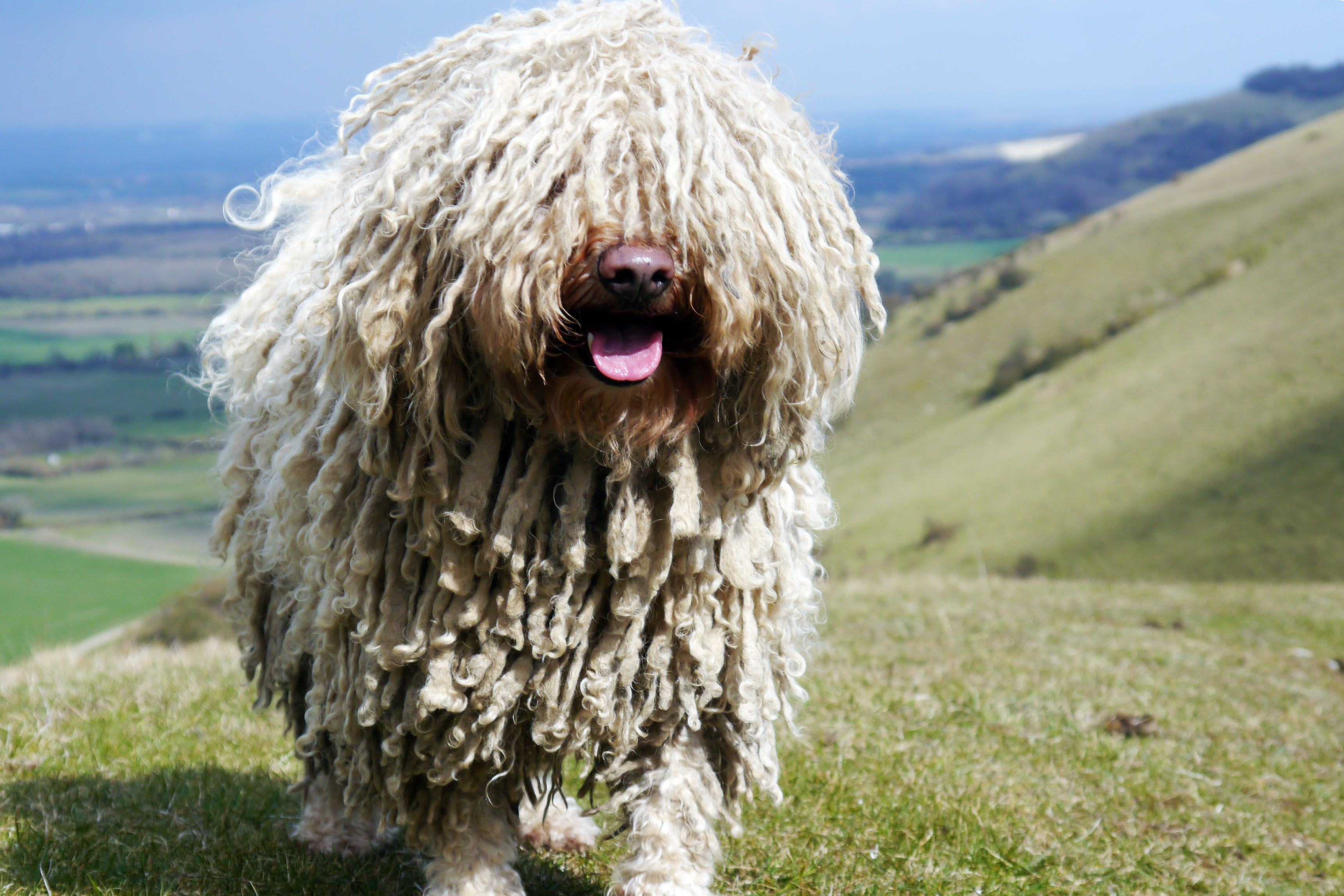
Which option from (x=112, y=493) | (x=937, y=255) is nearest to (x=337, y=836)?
(x=112, y=493)

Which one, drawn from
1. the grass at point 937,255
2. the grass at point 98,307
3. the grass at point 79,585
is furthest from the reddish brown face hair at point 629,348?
the grass at point 937,255

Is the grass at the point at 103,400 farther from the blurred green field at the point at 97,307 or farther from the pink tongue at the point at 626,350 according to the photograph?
the pink tongue at the point at 626,350

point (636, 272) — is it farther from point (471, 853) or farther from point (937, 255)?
point (937, 255)

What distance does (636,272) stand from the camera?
9.71ft

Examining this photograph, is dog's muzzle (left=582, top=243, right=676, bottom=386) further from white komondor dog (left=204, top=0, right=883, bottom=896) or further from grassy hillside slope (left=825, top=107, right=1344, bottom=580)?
grassy hillside slope (left=825, top=107, right=1344, bottom=580)

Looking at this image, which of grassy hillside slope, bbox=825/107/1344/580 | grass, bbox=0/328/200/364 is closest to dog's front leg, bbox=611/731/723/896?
grassy hillside slope, bbox=825/107/1344/580

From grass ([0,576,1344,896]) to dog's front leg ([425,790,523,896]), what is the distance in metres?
0.54

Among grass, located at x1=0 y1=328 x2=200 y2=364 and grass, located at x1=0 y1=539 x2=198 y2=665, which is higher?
grass, located at x1=0 y1=328 x2=200 y2=364

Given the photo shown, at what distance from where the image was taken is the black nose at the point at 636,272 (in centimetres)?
296

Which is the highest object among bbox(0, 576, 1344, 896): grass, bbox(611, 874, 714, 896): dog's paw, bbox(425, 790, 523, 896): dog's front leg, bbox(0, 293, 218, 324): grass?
bbox(425, 790, 523, 896): dog's front leg

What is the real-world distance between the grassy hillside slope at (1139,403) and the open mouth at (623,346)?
31.5m

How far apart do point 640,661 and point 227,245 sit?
120 inches

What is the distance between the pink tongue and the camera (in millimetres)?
3021

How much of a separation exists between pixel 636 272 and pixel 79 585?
4057 centimetres
